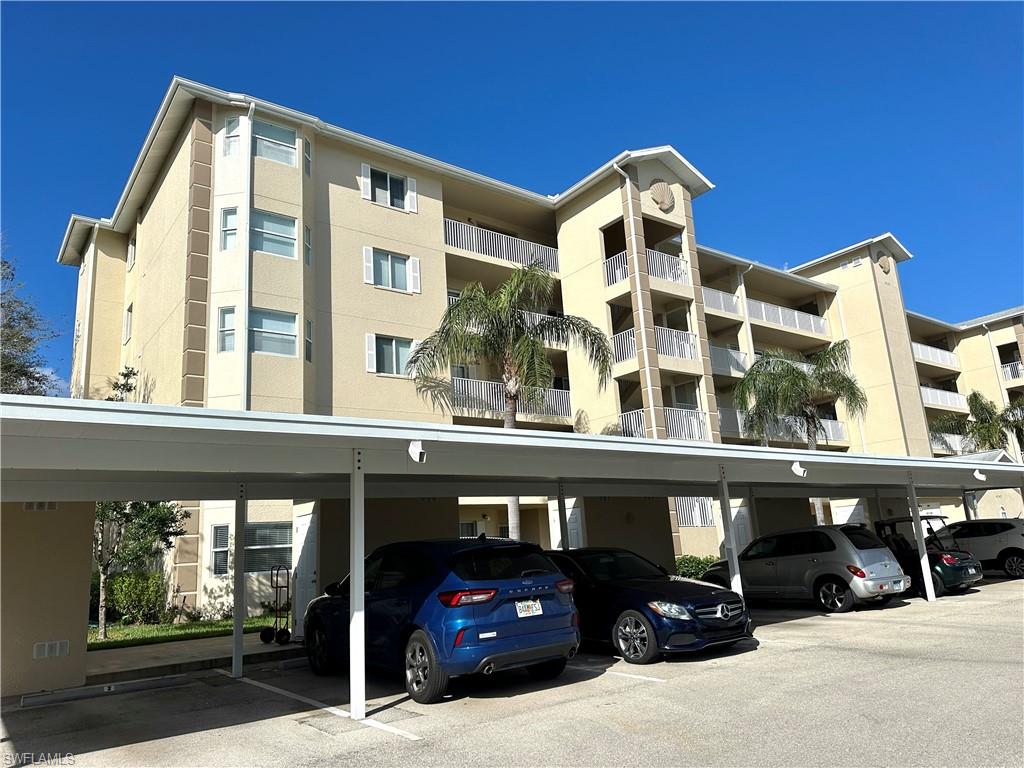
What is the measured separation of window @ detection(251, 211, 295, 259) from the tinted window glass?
49.3ft

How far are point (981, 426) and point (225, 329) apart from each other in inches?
1509

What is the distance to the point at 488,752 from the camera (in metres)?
5.79

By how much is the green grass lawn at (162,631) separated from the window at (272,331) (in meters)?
6.97

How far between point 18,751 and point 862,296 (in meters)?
37.5

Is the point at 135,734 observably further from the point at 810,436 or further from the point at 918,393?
the point at 918,393

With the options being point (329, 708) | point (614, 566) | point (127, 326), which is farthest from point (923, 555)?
point (127, 326)

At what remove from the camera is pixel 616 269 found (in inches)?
1065

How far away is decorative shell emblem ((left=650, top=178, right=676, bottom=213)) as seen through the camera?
27875 mm

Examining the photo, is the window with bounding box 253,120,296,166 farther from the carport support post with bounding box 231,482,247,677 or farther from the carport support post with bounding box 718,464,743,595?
the carport support post with bounding box 718,464,743,595

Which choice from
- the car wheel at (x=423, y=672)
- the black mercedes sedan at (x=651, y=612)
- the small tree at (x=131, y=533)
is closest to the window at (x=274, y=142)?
the small tree at (x=131, y=533)

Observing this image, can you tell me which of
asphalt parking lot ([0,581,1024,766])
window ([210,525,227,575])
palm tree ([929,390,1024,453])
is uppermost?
palm tree ([929,390,1024,453])

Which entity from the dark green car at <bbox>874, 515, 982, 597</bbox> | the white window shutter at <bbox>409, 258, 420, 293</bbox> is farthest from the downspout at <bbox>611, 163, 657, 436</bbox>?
the dark green car at <bbox>874, 515, 982, 597</bbox>

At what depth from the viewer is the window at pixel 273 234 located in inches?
810

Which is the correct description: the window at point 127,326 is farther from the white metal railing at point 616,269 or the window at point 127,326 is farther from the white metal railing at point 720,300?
the white metal railing at point 720,300
